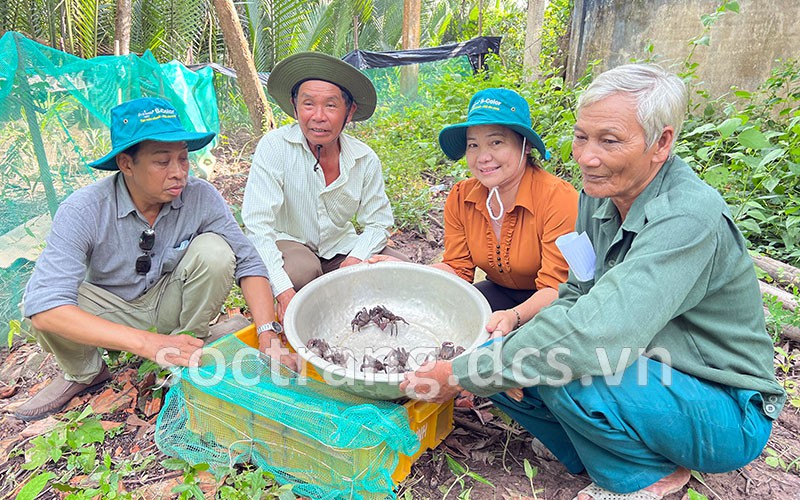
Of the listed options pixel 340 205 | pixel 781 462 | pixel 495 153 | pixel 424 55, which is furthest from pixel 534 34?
pixel 781 462

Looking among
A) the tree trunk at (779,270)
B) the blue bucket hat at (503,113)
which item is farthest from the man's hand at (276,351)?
the tree trunk at (779,270)

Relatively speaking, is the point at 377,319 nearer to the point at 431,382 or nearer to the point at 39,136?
the point at 431,382

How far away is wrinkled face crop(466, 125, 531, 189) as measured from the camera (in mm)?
2445

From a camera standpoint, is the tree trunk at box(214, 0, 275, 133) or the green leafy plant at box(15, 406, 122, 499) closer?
the green leafy plant at box(15, 406, 122, 499)

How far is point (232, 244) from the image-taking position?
284 cm

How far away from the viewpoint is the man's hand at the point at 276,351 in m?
→ 2.36

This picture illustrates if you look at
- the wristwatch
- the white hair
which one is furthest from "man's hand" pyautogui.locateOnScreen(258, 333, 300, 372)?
the white hair

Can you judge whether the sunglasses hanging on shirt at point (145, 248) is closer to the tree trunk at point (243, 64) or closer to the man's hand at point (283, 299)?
the man's hand at point (283, 299)

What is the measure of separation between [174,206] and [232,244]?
1.16ft

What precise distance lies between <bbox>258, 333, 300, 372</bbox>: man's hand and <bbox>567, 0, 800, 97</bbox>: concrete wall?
4.53 meters

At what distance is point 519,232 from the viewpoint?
2.61m

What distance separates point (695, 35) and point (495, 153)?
411cm

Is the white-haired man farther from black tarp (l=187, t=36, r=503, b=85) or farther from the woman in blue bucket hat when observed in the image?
black tarp (l=187, t=36, r=503, b=85)

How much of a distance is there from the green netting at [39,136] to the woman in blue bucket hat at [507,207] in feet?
9.32
